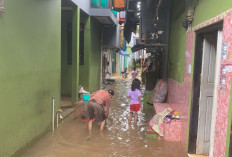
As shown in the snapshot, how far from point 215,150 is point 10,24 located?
3.92 metres

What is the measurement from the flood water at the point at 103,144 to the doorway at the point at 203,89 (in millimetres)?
493

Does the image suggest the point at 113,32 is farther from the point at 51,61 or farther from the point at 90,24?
the point at 51,61

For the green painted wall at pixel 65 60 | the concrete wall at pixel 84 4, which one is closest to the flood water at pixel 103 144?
the green painted wall at pixel 65 60

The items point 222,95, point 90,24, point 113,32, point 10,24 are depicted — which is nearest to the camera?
point 222,95

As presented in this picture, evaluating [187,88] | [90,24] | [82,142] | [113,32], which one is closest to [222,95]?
[187,88]

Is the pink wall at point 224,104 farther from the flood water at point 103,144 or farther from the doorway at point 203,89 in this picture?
the flood water at point 103,144

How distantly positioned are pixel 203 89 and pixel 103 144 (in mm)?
2634

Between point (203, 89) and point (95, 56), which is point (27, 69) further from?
point (95, 56)

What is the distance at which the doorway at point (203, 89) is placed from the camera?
14.3 ft

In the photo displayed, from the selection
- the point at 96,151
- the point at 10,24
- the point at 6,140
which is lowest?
the point at 96,151

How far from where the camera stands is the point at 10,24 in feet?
13.1

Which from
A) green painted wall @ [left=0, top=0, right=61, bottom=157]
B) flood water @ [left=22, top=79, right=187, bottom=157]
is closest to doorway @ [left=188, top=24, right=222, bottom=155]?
flood water @ [left=22, top=79, right=187, bottom=157]

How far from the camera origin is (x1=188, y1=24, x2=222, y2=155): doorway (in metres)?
4.35

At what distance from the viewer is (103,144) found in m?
5.43
